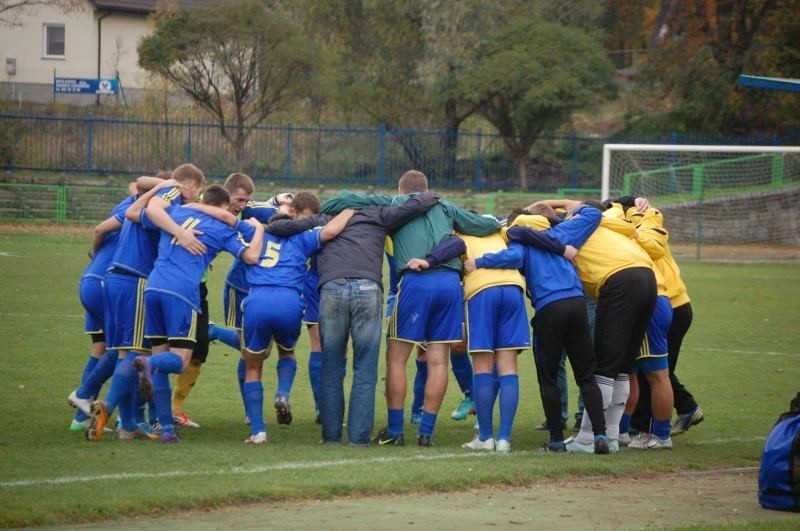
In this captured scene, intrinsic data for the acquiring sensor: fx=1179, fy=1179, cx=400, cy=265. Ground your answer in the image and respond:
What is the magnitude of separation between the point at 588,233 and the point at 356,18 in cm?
3346

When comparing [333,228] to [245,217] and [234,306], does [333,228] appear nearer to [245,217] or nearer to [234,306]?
[245,217]

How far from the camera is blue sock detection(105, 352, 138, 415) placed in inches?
367

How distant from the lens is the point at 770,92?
40.9m

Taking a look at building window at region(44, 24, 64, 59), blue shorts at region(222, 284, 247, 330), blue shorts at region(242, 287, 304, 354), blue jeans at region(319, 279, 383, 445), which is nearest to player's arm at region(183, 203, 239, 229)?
blue shorts at region(242, 287, 304, 354)

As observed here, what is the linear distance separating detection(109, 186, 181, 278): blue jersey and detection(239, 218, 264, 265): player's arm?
2.51ft

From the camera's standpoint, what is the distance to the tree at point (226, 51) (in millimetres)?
37625

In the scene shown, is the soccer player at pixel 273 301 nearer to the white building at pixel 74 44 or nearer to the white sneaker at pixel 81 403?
the white sneaker at pixel 81 403

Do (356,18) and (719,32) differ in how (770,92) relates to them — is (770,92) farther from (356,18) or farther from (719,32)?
(356,18)

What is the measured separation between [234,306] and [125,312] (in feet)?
4.14

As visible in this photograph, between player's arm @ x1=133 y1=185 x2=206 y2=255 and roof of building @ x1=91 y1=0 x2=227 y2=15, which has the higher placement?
roof of building @ x1=91 y1=0 x2=227 y2=15

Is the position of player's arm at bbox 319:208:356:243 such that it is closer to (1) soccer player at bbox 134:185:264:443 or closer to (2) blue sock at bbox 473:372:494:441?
(1) soccer player at bbox 134:185:264:443

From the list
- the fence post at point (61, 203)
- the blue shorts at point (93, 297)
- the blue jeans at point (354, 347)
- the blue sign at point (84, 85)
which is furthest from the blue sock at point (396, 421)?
the blue sign at point (84, 85)

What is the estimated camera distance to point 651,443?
32.8ft

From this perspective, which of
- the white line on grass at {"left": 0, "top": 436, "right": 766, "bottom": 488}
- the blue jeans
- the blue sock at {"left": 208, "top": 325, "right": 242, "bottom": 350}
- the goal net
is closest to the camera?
the white line on grass at {"left": 0, "top": 436, "right": 766, "bottom": 488}
